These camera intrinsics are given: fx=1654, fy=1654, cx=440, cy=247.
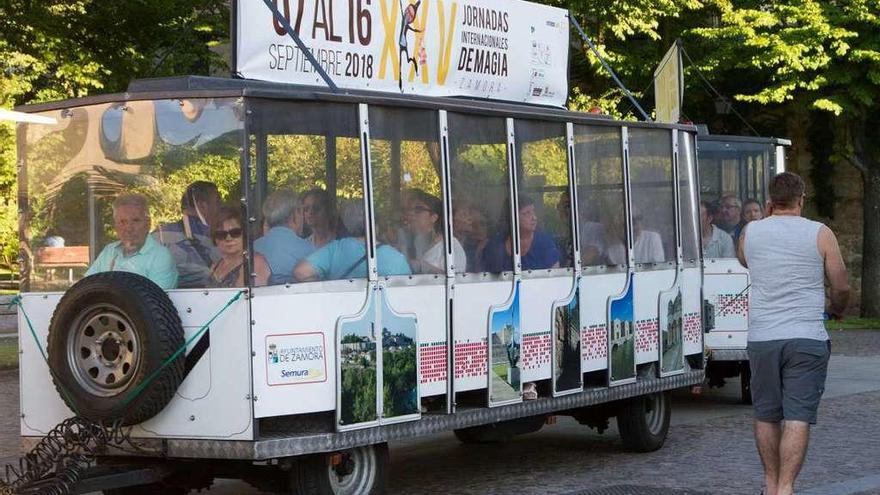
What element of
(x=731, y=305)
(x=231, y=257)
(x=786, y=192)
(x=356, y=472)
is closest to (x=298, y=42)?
(x=231, y=257)

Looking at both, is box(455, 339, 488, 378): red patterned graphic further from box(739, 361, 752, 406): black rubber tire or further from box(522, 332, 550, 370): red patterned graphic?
box(739, 361, 752, 406): black rubber tire

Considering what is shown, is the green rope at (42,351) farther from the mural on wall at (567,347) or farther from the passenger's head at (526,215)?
the mural on wall at (567,347)

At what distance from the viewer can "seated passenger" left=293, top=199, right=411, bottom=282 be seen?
876 centimetres

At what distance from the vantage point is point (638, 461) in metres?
12.1

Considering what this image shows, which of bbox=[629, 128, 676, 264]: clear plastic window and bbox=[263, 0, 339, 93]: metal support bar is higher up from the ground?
bbox=[263, 0, 339, 93]: metal support bar

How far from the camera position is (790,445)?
8.19m

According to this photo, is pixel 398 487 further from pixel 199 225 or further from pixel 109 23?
pixel 109 23

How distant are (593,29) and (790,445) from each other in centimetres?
2111

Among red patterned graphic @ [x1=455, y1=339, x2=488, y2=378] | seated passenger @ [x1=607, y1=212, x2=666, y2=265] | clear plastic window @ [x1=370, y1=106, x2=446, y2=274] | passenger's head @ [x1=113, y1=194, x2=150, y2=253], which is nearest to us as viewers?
passenger's head @ [x1=113, y1=194, x2=150, y2=253]

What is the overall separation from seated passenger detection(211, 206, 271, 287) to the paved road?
2.66 metres

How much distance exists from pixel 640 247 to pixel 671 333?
780 millimetres

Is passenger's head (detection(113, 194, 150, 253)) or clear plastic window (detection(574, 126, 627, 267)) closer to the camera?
passenger's head (detection(113, 194, 150, 253))

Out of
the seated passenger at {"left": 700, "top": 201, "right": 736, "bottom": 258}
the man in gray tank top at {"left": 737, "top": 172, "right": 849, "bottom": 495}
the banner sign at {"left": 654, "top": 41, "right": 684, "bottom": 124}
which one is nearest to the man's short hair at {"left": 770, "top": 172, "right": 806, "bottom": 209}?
the man in gray tank top at {"left": 737, "top": 172, "right": 849, "bottom": 495}

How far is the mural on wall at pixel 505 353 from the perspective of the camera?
10.1 metres
